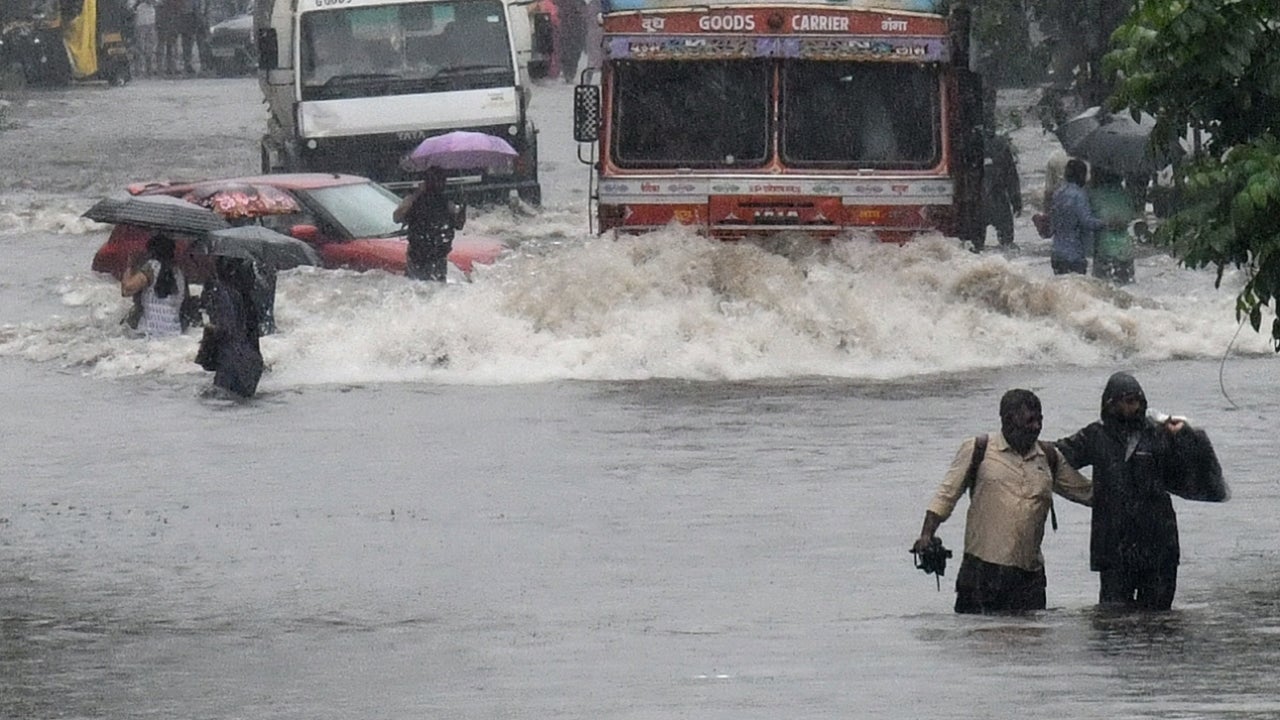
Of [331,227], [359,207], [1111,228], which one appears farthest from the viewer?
[359,207]

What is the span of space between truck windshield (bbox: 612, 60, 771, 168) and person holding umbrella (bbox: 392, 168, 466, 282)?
320 centimetres

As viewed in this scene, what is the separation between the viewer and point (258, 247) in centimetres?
2277

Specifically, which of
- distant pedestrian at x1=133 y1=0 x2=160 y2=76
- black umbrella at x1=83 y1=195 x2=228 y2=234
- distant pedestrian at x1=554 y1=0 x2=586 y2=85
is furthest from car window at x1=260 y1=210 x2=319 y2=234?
distant pedestrian at x1=133 y1=0 x2=160 y2=76

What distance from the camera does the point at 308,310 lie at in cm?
2481

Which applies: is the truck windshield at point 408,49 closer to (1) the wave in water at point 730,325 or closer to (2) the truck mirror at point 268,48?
(2) the truck mirror at point 268,48

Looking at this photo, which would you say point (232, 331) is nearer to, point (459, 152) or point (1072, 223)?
point (1072, 223)

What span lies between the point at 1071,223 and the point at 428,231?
5388 millimetres

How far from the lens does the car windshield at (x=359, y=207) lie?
26.2 meters

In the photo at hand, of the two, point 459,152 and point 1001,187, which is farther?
point 1001,187

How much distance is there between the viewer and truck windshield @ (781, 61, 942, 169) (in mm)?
21984

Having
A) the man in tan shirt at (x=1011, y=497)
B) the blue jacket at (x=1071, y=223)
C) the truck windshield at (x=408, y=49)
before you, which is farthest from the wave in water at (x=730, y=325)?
the man in tan shirt at (x=1011, y=497)

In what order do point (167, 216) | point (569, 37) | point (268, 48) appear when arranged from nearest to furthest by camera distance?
point (167, 216)
point (268, 48)
point (569, 37)

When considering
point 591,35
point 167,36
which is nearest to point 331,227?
point 167,36

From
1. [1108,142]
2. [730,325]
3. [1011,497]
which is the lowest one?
[730,325]
